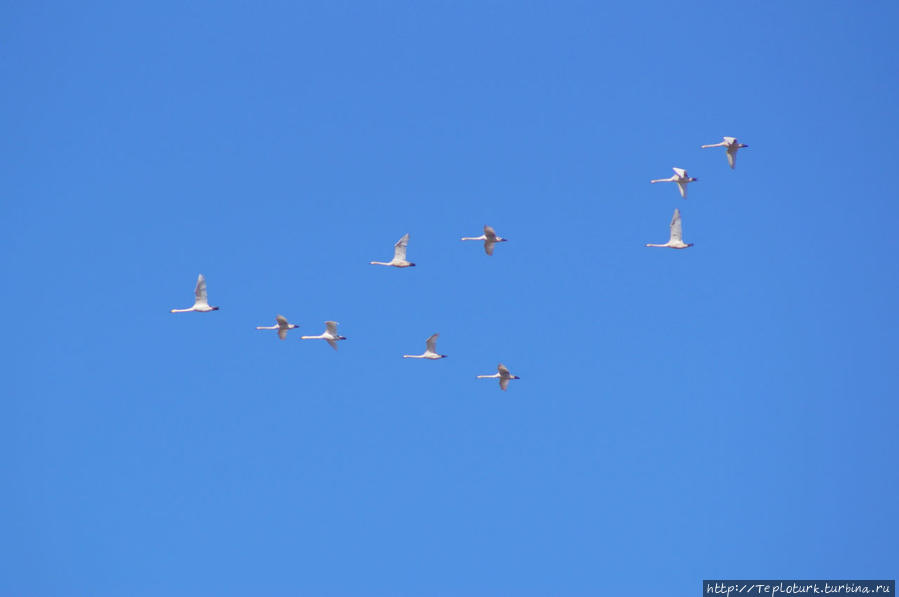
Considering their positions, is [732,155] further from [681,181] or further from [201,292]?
[201,292]

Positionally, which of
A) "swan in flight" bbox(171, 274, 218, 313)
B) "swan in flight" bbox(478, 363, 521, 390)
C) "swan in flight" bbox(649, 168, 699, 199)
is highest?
"swan in flight" bbox(649, 168, 699, 199)

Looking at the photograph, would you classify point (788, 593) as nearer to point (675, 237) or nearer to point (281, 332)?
point (675, 237)

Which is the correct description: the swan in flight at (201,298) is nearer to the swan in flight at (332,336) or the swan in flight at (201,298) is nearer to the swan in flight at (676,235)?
the swan in flight at (332,336)

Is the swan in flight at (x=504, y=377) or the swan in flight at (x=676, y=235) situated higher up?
the swan in flight at (x=676, y=235)

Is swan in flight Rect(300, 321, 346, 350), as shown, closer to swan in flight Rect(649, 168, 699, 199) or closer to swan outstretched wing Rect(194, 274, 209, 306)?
swan outstretched wing Rect(194, 274, 209, 306)

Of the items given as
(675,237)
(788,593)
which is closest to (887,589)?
(788,593)

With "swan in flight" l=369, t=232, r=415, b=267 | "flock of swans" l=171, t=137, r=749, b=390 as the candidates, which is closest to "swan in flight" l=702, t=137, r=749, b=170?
"flock of swans" l=171, t=137, r=749, b=390

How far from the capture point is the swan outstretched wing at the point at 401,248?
76.5 meters

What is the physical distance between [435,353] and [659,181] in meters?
16.2

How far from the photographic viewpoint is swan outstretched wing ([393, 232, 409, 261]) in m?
76.5

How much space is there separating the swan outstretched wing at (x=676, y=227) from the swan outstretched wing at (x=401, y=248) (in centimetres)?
1510

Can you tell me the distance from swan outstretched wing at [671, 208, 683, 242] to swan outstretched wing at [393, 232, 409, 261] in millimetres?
15104

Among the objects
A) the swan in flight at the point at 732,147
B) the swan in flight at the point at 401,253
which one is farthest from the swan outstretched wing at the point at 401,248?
the swan in flight at the point at 732,147

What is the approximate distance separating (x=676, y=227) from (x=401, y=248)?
51.3 ft
